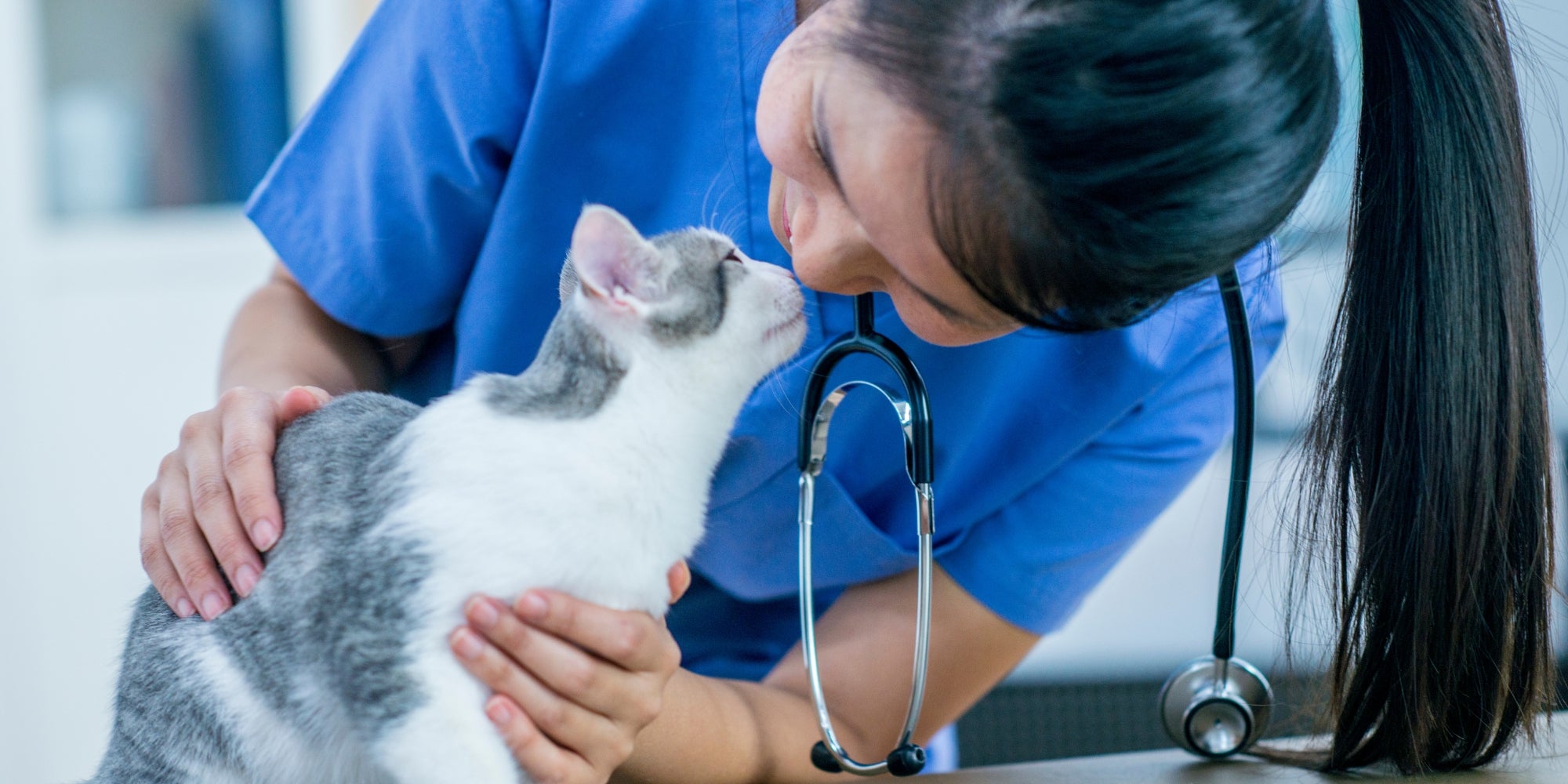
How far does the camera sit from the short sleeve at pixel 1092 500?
0.94 m

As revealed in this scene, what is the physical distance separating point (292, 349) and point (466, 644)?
0.46 metres

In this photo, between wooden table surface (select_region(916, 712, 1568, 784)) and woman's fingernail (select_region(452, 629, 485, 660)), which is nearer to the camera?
woman's fingernail (select_region(452, 629, 485, 660))

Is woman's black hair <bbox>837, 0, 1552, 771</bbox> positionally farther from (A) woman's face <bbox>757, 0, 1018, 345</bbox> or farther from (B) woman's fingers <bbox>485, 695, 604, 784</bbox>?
(B) woman's fingers <bbox>485, 695, 604, 784</bbox>

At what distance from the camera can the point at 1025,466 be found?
93cm

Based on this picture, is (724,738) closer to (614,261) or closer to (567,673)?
(567,673)

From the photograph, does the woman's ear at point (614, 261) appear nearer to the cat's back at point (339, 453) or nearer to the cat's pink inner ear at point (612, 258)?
the cat's pink inner ear at point (612, 258)

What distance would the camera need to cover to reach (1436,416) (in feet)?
2.31

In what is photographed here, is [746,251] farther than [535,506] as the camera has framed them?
Yes

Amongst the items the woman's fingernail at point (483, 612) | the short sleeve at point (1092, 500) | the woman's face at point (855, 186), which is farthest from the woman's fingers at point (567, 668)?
the short sleeve at point (1092, 500)

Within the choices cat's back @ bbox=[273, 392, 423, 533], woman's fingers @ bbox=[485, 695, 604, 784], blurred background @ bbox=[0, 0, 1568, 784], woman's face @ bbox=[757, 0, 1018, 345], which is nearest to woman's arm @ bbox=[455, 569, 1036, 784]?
woman's fingers @ bbox=[485, 695, 604, 784]

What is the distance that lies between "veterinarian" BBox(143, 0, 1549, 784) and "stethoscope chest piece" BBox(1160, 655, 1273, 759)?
0.05 metres

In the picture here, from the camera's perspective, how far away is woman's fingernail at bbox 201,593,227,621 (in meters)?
0.62

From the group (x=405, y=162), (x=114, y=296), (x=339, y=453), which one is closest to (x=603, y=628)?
(x=339, y=453)

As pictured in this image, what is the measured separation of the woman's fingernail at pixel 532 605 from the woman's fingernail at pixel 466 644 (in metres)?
0.03
